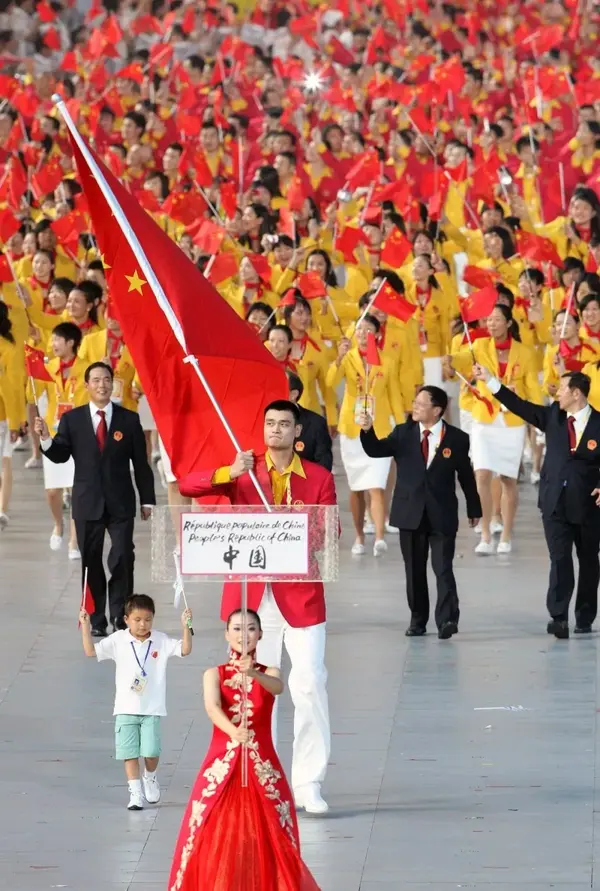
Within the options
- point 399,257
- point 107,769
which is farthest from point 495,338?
point 107,769

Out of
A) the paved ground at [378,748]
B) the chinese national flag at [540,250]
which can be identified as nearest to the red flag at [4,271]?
the paved ground at [378,748]

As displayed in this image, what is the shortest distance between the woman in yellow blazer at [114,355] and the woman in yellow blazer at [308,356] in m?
1.28

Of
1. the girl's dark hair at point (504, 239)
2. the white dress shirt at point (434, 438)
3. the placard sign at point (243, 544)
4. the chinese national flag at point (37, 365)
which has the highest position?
the girl's dark hair at point (504, 239)

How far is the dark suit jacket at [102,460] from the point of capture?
572 inches

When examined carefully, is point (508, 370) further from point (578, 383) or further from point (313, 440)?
point (313, 440)

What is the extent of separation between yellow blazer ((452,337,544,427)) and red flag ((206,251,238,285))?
2.88 m

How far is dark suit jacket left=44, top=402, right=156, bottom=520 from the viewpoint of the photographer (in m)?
14.5

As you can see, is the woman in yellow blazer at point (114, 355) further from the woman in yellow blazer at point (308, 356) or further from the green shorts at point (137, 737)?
the green shorts at point (137, 737)

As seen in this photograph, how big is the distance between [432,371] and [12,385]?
151 inches

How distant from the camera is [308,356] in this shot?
17.8m

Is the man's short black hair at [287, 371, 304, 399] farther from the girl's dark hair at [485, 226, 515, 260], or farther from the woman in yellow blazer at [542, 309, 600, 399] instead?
the girl's dark hair at [485, 226, 515, 260]

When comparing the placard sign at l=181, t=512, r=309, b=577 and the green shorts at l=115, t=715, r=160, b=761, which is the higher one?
the placard sign at l=181, t=512, r=309, b=577

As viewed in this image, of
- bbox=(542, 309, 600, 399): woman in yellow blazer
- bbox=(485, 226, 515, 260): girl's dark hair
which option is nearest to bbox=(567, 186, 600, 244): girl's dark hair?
bbox=(485, 226, 515, 260): girl's dark hair

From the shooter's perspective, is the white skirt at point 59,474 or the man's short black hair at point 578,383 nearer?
the man's short black hair at point 578,383
